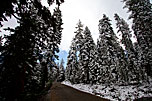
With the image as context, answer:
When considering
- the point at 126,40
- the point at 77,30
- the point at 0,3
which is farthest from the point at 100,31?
the point at 0,3

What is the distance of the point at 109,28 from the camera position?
26.5 metres

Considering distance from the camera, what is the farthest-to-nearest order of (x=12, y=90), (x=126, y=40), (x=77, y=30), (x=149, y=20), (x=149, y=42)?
(x=77, y=30), (x=126, y=40), (x=149, y=42), (x=149, y=20), (x=12, y=90)

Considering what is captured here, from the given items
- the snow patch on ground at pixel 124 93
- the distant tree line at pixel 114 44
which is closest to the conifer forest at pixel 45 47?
the distant tree line at pixel 114 44

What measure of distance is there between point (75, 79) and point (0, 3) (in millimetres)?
42109

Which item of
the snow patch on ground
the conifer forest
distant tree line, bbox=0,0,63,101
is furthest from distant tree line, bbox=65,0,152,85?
distant tree line, bbox=0,0,63,101

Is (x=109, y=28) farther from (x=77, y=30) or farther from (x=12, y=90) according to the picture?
(x=12, y=90)

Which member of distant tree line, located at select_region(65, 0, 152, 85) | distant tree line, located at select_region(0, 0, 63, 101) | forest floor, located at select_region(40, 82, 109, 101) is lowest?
forest floor, located at select_region(40, 82, 109, 101)

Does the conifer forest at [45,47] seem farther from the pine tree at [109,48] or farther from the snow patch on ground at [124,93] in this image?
the snow patch on ground at [124,93]

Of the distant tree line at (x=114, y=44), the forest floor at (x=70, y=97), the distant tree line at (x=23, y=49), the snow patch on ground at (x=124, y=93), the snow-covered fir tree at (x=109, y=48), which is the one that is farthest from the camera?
the snow-covered fir tree at (x=109, y=48)

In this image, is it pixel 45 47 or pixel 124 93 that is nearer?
pixel 124 93

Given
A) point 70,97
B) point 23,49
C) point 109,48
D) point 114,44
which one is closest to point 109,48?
point 109,48

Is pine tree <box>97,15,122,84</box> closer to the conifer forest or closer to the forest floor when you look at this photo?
the conifer forest

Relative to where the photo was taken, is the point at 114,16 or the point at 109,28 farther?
the point at 114,16

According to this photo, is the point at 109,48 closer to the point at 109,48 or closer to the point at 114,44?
the point at 109,48
